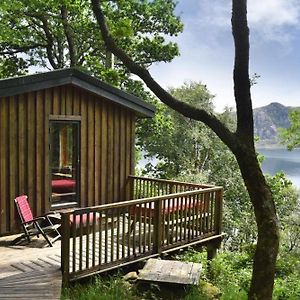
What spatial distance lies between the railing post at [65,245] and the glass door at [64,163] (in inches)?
124

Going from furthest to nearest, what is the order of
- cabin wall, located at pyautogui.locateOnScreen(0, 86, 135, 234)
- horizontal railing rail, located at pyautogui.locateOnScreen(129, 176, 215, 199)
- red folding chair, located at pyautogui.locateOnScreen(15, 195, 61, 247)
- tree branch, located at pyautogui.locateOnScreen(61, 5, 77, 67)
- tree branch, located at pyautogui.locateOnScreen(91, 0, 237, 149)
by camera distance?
tree branch, located at pyautogui.locateOnScreen(61, 5, 77, 67), horizontal railing rail, located at pyautogui.locateOnScreen(129, 176, 215, 199), cabin wall, located at pyautogui.locateOnScreen(0, 86, 135, 234), red folding chair, located at pyautogui.locateOnScreen(15, 195, 61, 247), tree branch, located at pyautogui.locateOnScreen(91, 0, 237, 149)

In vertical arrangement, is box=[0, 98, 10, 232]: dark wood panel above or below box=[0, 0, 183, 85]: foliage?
below

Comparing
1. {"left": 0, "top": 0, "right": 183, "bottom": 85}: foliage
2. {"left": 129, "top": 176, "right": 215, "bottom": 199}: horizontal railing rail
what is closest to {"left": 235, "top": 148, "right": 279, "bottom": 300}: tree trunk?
{"left": 129, "top": 176, "right": 215, "bottom": 199}: horizontal railing rail

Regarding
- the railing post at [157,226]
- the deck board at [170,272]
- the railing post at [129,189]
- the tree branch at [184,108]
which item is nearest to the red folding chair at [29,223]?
the railing post at [157,226]

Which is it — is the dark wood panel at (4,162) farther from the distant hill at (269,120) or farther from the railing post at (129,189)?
the distant hill at (269,120)

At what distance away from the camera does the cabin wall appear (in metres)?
8.16

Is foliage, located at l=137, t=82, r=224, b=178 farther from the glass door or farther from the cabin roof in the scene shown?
the glass door

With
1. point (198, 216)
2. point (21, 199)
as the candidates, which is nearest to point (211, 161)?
point (198, 216)

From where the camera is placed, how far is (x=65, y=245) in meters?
5.92

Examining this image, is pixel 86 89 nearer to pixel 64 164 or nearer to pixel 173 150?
pixel 64 164

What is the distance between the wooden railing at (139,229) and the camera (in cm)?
612

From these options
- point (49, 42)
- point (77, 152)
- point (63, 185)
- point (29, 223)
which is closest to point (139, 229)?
point (29, 223)

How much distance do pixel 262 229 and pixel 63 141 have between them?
5212 millimetres

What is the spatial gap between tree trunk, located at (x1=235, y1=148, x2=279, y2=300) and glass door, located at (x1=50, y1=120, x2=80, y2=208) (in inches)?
190
